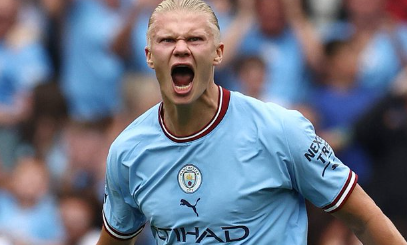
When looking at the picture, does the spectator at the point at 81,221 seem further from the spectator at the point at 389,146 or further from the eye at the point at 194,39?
the eye at the point at 194,39

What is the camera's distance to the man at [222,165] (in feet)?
12.8

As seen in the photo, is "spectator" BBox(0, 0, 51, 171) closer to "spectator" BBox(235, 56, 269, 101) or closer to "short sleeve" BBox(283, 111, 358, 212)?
"spectator" BBox(235, 56, 269, 101)

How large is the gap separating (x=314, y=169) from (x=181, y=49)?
0.75 meters

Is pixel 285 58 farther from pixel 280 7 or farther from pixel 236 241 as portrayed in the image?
pixel 236 241

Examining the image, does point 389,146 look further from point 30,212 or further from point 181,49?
point 181,49

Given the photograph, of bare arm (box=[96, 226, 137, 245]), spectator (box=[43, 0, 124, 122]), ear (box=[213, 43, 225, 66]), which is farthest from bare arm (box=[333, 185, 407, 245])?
spectator (box=[43, 0, 124, 122])

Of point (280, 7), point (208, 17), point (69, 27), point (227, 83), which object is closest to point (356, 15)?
point (280, 7)

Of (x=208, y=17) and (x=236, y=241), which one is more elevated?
(x=208, y=17)

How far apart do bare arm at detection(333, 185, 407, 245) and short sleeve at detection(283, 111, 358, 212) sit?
0.04 metres

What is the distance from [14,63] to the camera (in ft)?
27.2

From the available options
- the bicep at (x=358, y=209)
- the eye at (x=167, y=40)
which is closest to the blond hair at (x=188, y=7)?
the eye at (x=167, y=40)

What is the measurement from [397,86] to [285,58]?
3.25 feet

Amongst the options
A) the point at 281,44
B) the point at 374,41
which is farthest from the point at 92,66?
the point at 374,41

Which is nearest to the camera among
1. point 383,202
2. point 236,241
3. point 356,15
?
point 236,241
